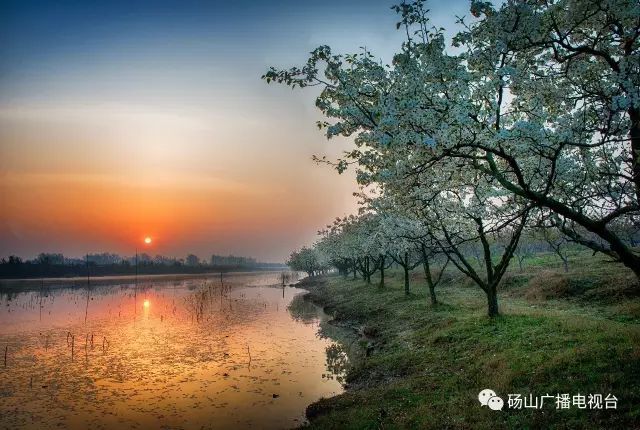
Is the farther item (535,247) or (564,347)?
(535,247)

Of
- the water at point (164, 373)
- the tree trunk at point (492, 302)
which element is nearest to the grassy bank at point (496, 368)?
the tree trunk at point (492, 302)

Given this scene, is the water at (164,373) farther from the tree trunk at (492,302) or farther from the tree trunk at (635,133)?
the tree trunk at (635,133)

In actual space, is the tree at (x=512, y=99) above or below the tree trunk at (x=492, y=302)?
above

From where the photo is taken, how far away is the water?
→ 17969 millimetres

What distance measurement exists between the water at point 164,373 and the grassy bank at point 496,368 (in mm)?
3333

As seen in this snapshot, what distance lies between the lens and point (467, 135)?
9.67 metres

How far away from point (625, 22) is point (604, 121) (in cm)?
290

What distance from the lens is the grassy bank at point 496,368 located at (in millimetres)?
11086

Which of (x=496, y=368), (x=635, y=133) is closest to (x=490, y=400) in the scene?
(x=496, y=368)

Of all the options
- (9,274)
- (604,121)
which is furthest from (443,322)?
(9,274)

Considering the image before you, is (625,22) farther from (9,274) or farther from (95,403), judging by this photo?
(9,274)

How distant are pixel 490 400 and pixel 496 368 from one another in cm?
319

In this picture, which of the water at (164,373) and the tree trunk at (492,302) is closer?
the water at (164,373)

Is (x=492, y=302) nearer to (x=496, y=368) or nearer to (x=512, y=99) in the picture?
(x=496, y=368)
